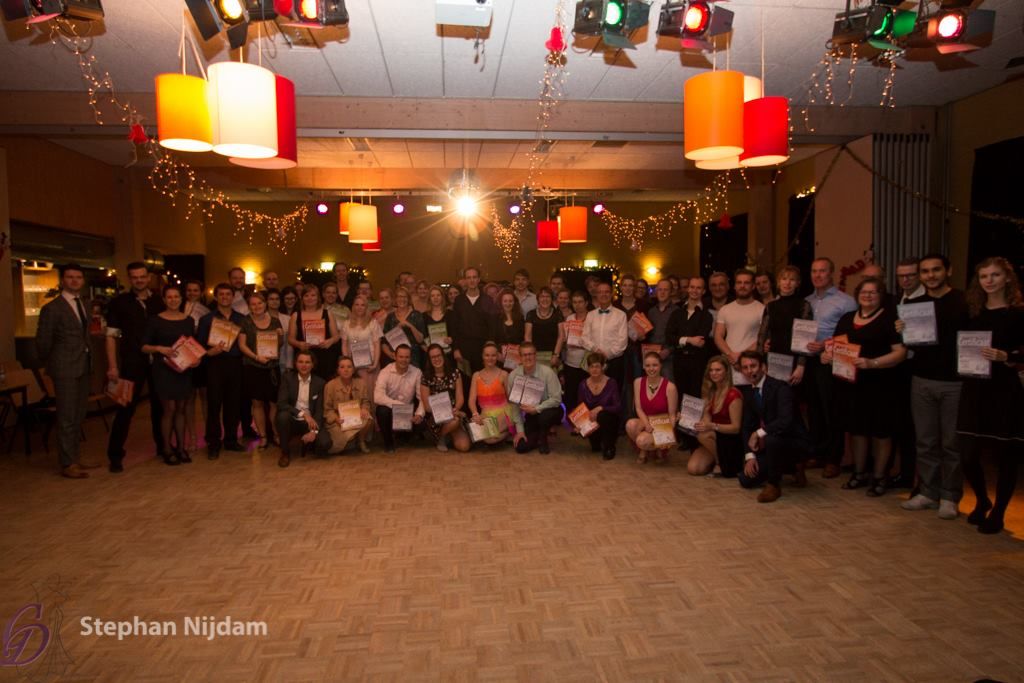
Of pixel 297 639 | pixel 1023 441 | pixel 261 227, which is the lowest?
pixel 297 639

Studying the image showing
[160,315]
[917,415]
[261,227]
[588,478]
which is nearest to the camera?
[917,415]

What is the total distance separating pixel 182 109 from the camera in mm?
3025

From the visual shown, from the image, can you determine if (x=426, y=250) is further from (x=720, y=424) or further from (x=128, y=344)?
(x=720, y=424)

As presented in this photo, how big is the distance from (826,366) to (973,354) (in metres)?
1.21

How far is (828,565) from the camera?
10.6 ft

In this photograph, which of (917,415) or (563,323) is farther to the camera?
(563,323)

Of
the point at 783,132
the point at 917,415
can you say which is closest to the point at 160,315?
the point at 783,132

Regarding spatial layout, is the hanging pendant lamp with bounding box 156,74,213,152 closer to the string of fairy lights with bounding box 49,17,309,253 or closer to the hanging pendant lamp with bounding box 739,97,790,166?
the string of fairy lights with bounding box 49,17,309,253

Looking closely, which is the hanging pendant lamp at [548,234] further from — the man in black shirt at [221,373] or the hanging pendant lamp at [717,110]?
the hanging pendant lamp at [717,110]

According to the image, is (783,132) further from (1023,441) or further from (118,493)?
(118,493)

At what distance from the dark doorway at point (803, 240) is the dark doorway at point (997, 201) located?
9.39ft

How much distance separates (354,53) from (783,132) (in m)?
3.47

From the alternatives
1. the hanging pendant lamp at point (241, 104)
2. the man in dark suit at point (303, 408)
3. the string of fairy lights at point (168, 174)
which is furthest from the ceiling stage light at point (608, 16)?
the string of fairy lights at point (168, 174)

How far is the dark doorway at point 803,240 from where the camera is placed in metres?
9.20
